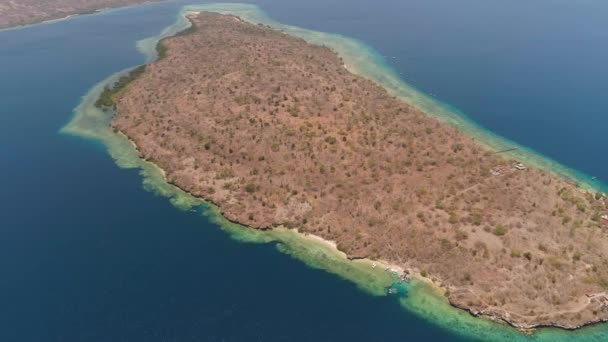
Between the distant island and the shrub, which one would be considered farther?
the shrub

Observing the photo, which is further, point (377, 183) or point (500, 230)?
point (377, 183)

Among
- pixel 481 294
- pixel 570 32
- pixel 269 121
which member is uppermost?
pixel 570 32

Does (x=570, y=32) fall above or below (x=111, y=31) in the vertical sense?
above

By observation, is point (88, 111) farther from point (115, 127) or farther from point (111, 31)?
point (111, 31)

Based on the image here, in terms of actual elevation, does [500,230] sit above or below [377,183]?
above

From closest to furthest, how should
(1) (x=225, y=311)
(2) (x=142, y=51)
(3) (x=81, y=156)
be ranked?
(1) (x=225, y=311), (3) (x=81, y=156), (2) (x=142, y=51)

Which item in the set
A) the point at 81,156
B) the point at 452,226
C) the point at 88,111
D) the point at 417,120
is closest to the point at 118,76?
the point at 88,111

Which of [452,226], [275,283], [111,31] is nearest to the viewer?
[275,283]

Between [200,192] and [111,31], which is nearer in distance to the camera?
[200,192]
